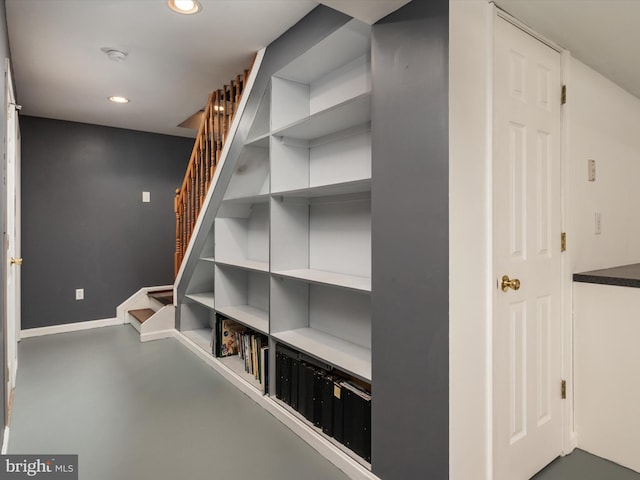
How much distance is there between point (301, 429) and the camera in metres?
2.09

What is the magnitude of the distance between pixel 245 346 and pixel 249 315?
240 millimetres

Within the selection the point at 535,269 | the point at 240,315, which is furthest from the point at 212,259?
the point at 535,269

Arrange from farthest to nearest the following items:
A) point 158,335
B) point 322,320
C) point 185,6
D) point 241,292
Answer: point 158,335 → point 241,292 → point 322,320 → point 185,6

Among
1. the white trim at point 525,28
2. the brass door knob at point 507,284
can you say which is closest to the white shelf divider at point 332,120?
the white trim at point 525,28

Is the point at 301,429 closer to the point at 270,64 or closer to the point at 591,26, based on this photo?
the point at 270,64

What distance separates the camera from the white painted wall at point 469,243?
4.43 ft

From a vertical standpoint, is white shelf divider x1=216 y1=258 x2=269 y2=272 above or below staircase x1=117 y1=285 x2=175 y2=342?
above

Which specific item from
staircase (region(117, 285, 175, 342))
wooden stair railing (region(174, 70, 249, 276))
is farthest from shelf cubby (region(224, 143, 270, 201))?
staircase (region(117, 285, 175, 342))

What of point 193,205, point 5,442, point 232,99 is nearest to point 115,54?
point 232,99

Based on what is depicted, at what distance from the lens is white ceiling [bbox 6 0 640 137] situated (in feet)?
5.15

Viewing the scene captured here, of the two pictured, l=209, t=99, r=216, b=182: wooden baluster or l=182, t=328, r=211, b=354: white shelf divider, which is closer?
l=209, t=99, r=216, b=182: wooden baluster

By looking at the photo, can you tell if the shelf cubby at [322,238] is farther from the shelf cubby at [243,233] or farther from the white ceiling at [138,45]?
the white ceiling at [138,45]

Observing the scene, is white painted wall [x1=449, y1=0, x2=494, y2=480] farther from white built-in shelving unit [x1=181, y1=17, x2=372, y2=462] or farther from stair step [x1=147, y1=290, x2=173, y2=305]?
stair step [x1=147, y1=290, x2=173, y2=305]

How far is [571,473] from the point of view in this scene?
1.73m
